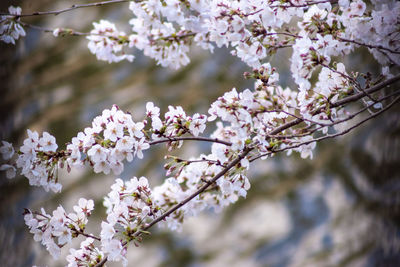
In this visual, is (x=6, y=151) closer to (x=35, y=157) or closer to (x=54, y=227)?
(x=35, y=157)

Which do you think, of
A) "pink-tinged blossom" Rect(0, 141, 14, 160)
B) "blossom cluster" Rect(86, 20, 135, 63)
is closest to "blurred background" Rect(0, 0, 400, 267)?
"blossom cluster" Rect(86, 20, 135, 63)

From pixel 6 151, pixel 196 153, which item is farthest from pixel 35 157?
pixel 196 153

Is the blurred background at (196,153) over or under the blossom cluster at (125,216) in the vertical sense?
over

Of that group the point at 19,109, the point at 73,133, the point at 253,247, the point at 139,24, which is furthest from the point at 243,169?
the point at 19,109

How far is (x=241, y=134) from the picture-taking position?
0.75 metres

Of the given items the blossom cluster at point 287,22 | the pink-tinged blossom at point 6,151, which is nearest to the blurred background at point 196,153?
the blossom cluster at point 287,22

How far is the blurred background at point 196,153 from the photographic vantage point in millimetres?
1739

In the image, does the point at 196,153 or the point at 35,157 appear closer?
the point at 35,157

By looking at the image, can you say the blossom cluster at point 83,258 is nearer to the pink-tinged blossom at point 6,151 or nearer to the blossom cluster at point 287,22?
the pink-tinged blossom at point 6,151

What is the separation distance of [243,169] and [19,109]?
1838mm

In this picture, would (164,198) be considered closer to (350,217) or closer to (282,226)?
(282,226)

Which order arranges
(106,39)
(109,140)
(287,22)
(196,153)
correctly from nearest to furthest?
(109,140) → (287,22) → (106,39) → (196,153)

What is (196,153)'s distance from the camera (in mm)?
2123

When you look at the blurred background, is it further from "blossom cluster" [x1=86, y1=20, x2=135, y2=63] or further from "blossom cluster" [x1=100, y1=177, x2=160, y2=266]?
"blossom cluster" [x1=100, y1=177, x2=160, y2=266]
